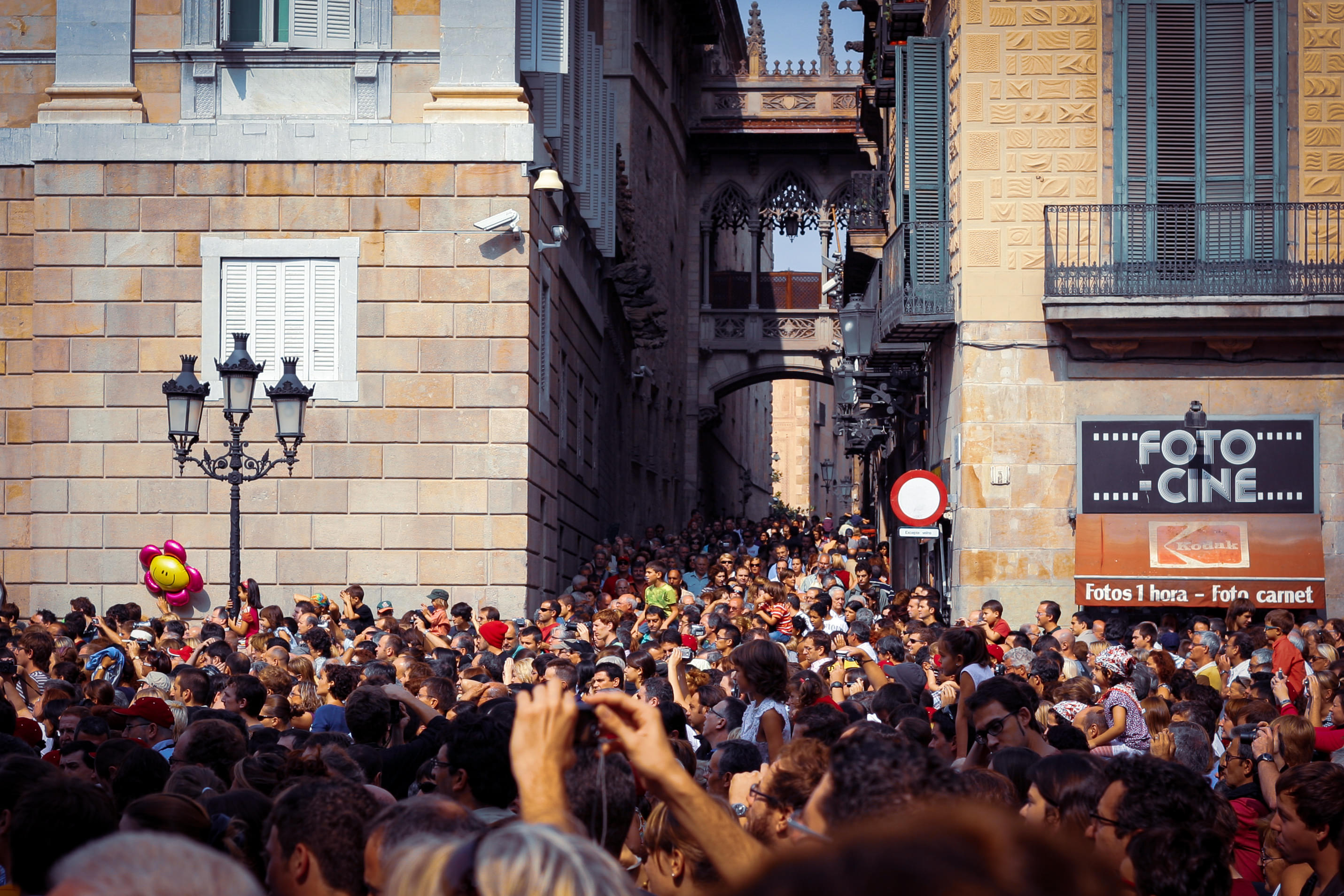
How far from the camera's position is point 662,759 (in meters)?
3.30

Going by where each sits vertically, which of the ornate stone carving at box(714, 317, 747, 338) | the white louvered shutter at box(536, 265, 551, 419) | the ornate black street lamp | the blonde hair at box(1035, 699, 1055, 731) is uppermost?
the ornate stone carving at box(714, 317, 747, 338)

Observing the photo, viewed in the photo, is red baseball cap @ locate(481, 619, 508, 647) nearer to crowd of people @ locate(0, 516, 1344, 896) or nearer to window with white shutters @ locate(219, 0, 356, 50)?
crowd of people @ locate(0, 516, 1344, 896)

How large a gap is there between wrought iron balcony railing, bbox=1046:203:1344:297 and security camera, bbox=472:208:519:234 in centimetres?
649

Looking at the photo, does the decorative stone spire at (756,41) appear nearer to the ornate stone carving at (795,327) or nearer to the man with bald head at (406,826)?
the ornate stone carving at (795,327)

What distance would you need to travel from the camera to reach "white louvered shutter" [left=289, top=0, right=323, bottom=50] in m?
18.2

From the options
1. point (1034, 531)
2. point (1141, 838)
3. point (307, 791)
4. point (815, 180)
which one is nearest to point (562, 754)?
point (307, 791)

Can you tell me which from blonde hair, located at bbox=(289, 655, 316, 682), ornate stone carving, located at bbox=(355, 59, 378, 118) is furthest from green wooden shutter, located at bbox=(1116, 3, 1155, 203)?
blonde hair, located at bbox=(289, 655, 316, 682)

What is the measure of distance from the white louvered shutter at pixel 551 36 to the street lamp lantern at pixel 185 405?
252 inches

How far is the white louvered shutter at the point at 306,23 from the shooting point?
18188 millimetres

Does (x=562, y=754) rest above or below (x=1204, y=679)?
above

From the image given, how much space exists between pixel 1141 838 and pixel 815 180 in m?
47.1

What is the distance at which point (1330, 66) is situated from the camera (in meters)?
19.4

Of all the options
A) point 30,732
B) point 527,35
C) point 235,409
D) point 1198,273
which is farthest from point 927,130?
point 30,732

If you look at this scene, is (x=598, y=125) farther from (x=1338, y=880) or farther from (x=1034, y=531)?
(x=1338, y=880)
